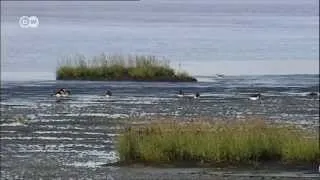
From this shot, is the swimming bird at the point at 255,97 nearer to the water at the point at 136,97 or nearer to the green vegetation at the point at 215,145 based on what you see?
the water at the point at 136,97

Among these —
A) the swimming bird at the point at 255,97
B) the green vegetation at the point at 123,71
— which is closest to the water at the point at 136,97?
the swimming bird at the point at 255,97

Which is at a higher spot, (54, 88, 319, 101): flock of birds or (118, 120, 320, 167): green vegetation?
(54, 88, 319, 101): flock of birds

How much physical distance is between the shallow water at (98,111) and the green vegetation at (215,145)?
0.74 m

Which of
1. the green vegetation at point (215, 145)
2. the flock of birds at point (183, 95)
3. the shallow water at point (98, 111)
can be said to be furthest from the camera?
the flock of birds at point (183, 95)

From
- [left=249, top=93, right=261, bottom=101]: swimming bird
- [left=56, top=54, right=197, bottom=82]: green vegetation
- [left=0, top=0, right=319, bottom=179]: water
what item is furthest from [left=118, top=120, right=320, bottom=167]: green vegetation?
[left=56, top=54, right=197, bottom=82]: green vegetation

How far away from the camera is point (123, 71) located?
51.2 metres

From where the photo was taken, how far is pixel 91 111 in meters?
32.1

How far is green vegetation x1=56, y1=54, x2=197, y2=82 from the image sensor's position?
50125 millimetres

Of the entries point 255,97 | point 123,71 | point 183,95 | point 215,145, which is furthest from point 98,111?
point 123,71

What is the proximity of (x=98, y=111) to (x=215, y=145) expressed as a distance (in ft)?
48.3

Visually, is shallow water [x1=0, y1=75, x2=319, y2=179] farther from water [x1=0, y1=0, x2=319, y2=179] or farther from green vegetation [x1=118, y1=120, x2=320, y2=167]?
green vegetation [x1=118, y1=120, x2=320, y2=167]

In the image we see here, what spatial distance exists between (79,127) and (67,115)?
13.0 feet

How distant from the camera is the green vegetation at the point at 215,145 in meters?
A: 17.7

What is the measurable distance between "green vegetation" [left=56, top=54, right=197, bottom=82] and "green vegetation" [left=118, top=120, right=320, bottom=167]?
30549 millimetres
